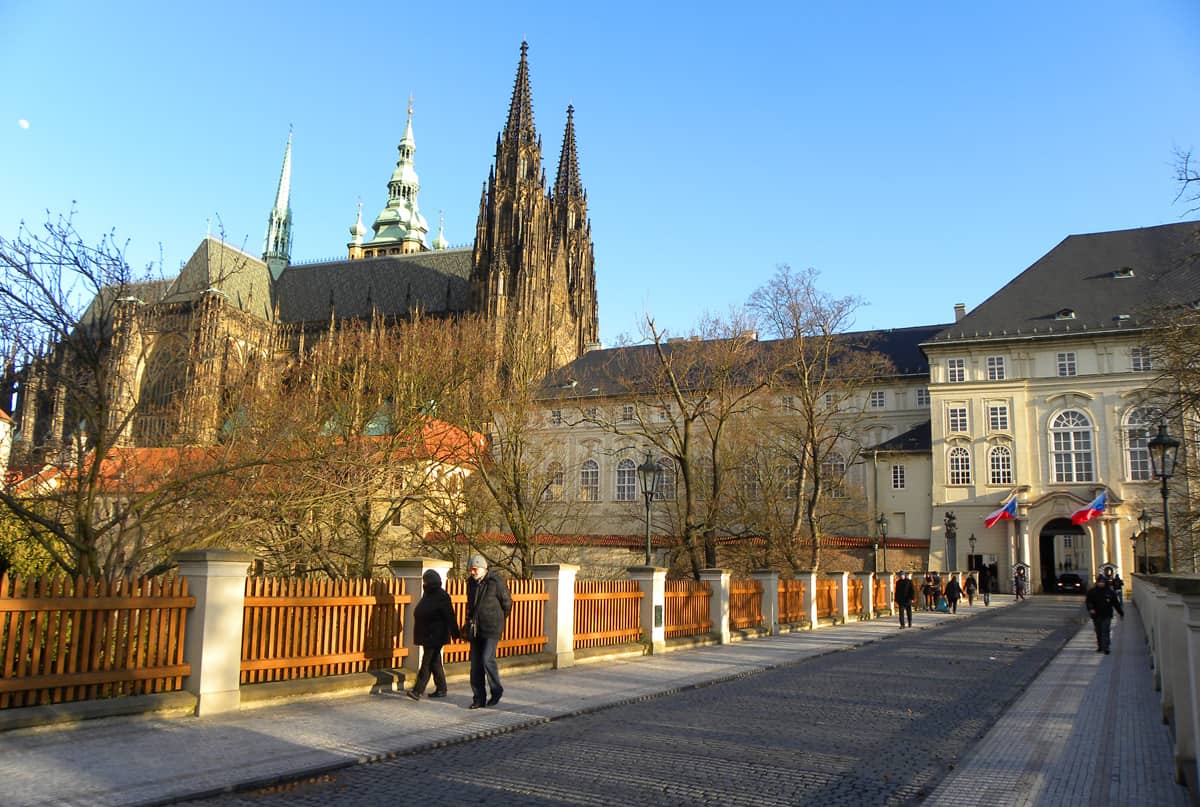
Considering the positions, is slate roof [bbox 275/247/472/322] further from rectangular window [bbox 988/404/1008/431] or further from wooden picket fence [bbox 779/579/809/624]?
wooden picket fence [bbox 779/579/809/624]

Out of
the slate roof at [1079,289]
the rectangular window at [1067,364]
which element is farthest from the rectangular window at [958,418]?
the rectangular window at [1067,364]

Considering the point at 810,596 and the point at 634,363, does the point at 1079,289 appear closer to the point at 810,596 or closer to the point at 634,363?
the point at 634,363

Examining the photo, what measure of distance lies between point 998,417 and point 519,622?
161 feet

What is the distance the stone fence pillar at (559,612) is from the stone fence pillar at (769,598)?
34.1ft

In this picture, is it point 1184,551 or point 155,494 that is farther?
point 1184,551

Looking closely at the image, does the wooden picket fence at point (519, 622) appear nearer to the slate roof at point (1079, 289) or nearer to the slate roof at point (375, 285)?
the slate roof at point (1079, 289)

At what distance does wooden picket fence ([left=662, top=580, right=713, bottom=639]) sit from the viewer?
19.2 metres

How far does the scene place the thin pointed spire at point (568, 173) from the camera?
93.2m

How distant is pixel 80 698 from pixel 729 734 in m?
6.07

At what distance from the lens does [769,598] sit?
24.8 m

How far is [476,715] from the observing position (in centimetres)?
1003

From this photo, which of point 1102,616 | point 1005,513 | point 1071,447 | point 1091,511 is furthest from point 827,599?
point 1071,447

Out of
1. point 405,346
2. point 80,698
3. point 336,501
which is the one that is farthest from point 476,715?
point 405,346

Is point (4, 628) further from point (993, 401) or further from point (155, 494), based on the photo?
point (993, 401)
